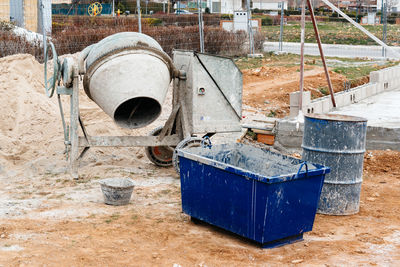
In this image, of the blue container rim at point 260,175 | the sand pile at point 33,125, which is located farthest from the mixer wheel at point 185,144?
the blue container rim at point 260,175

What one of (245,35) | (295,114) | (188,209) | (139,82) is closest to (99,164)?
(139,82)

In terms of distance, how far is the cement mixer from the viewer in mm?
7285

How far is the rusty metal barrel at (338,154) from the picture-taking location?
6.41 meters

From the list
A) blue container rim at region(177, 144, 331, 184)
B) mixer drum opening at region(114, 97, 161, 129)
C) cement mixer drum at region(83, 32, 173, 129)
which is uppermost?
cement mixer drum at region(83, 32, 173, 129)

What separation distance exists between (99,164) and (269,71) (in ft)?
30.1

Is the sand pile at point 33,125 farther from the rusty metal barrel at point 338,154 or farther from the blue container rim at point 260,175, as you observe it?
the rusty metal barrel at point 338,154

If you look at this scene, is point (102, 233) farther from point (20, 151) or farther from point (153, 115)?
point (20, 151)

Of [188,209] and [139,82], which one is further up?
[139,82]

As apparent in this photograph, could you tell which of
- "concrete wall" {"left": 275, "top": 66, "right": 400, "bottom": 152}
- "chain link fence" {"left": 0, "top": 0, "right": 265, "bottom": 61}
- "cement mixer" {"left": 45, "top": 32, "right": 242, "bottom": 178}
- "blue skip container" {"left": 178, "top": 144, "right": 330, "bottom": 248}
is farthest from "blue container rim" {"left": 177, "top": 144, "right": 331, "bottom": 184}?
"chain link fence" {"left": 0, "top": 0, "right": 265, "bottom": 61}

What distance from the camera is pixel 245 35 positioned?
71.8ft

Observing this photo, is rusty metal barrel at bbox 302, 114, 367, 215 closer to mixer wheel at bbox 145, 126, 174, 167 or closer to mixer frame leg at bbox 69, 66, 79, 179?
mixer wheel at bbox 145, 126, 174, 167

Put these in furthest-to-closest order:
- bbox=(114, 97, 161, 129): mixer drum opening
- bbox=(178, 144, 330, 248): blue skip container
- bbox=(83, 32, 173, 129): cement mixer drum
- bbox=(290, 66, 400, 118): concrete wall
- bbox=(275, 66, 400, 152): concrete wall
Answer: bbox=(290, 66, 400, 118): concrete wall < bbox=(275, 66, 400, 152): concrete wall < bbox=(114, 97, 161, 129): mixer drum opening < bbox=(83, 32, 173, 129): cement mixer drum < bbox=(178, 144, 330, 248): blue skip container

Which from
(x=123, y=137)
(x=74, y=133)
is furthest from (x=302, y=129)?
(x=74, y=133)

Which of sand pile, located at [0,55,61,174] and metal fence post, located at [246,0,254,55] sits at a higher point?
metal fence post, located at [246,0,254,55]
